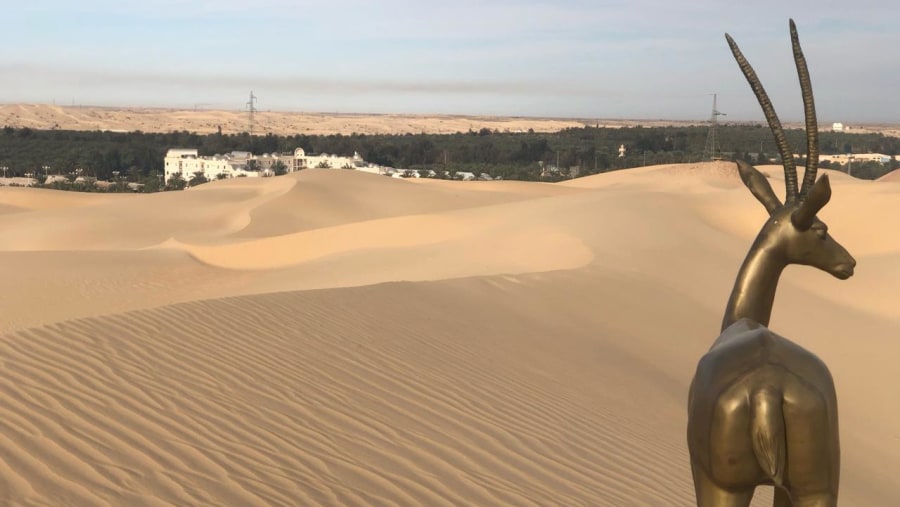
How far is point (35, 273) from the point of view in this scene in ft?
66.9

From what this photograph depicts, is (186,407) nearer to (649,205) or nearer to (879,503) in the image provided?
(879,503)

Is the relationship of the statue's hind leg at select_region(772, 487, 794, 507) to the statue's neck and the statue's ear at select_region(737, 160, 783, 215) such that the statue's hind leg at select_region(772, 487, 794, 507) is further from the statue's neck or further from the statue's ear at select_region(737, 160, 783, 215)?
the statue's ear at select_region(737, 160, 783, 215)

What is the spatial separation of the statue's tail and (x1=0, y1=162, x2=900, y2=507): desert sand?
320 cm

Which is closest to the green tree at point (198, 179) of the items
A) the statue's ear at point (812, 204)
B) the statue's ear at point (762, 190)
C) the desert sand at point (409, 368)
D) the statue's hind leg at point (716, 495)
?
the desert sand at point (409, 368)

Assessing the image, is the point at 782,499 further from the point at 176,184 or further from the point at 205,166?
the point at 205,166

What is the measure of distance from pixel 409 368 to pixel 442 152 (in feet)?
279

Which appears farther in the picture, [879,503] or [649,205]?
[649,205]

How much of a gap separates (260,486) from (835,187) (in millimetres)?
29540

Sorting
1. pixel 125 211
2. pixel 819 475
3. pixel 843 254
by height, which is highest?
pixel 843 254

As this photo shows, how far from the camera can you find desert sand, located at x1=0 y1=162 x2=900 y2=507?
6.08 meters

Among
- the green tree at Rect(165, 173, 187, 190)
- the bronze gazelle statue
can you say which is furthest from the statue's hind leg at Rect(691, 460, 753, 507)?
the green tree at Rect(165, 173, 187, 190)

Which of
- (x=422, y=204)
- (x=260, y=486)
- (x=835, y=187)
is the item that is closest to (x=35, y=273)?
(x=260, y=486)

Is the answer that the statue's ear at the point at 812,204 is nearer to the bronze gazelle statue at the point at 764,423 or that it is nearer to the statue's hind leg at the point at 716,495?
the bronze gazelle statue at the point at 764,423

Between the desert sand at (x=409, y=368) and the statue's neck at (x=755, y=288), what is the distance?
275 cm
